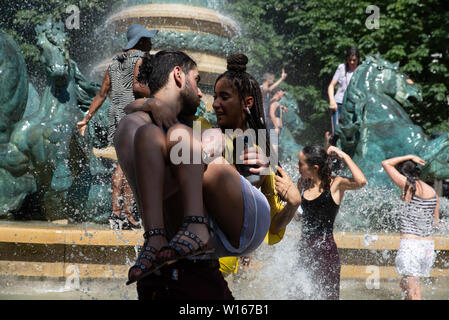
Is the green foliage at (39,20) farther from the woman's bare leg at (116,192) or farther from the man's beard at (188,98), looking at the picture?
the man's beard at (188,98)

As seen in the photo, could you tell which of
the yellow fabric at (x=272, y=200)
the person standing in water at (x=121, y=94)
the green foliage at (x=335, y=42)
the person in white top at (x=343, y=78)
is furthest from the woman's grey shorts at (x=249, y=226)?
the green foliage at (x=335, y=42)

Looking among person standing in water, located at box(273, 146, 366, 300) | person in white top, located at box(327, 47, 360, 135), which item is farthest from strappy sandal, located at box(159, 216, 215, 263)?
person in white top, located at box(327, 47, 360, 135)

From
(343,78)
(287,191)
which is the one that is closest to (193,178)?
(287,191)

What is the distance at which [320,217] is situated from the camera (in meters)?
3.96

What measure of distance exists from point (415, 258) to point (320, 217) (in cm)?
133

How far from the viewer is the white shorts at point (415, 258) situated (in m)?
4.79

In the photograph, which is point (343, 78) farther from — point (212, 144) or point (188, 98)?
point (212, 144)

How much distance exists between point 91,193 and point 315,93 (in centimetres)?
1505

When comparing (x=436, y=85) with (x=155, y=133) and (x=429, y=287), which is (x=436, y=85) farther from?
(x=155, y=133)

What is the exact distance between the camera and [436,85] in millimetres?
16500

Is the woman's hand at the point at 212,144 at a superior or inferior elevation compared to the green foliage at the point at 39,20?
inferior

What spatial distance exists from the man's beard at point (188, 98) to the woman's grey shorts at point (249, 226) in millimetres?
291

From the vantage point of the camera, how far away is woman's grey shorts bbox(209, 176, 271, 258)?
1808mm
